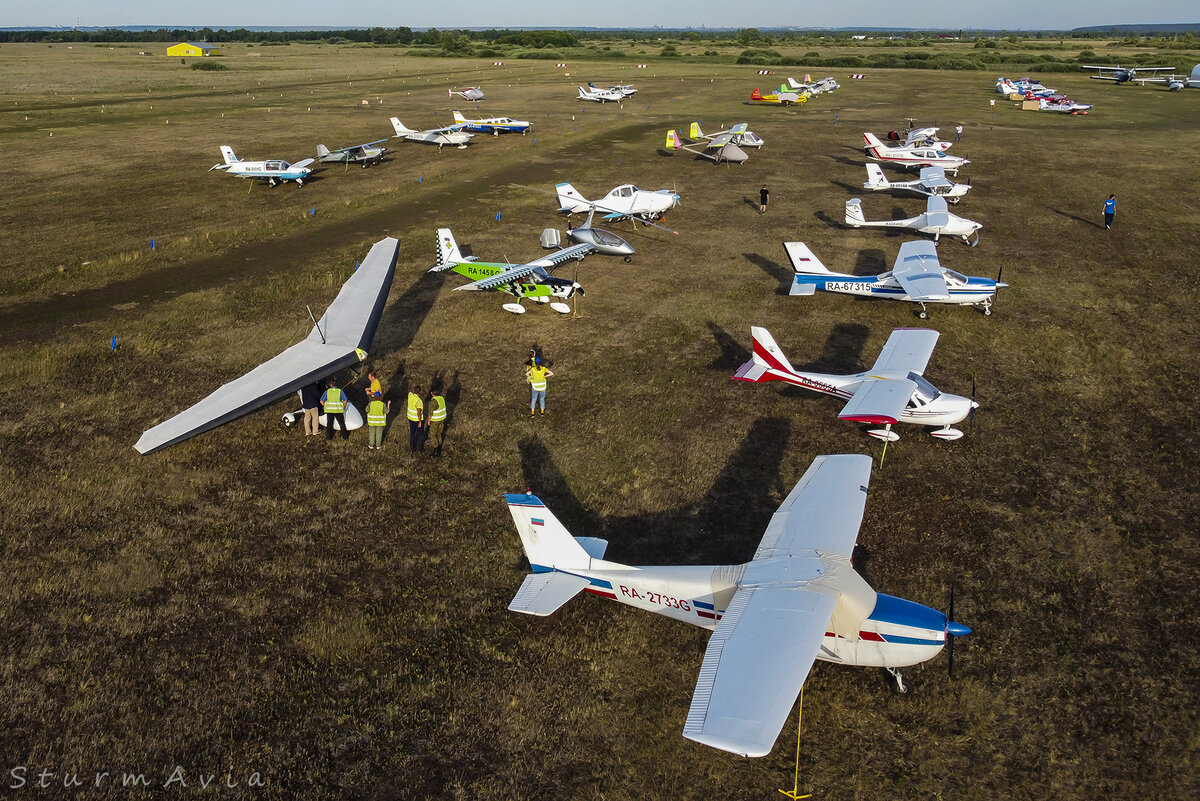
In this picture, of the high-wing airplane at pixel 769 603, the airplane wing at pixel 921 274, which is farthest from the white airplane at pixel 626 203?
the high-wing airplane at pixel 769 603

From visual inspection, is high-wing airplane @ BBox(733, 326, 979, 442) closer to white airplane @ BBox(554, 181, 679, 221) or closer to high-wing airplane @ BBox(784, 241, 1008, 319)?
high-wing airplane @ BBox(784, 241, 1008, 319)

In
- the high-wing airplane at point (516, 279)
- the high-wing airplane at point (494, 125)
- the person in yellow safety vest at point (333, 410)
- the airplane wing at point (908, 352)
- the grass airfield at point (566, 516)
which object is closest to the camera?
the grass airfield at point (566, 516)

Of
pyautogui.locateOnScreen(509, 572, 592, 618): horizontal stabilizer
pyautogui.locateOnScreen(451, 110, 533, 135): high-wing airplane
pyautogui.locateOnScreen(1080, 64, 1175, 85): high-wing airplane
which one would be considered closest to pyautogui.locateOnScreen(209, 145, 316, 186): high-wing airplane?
pyautogui.locateOnScreen(451, 110, 533, 135): high-wing airplane

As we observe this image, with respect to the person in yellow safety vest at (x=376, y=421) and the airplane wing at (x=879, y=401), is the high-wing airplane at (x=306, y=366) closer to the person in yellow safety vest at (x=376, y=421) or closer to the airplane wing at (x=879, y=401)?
the person in yellow safety vest at (x=376, y=421)

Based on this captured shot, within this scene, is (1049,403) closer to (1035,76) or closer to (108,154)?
(108,154)

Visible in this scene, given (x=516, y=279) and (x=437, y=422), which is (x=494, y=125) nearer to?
(x=516, y=279)

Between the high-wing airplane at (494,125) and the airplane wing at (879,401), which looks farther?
the high-wing airplane at (494,125)

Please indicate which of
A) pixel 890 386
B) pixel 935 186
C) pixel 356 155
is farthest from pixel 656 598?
pixel 356 155
